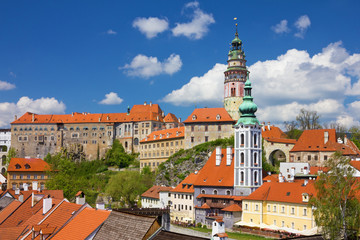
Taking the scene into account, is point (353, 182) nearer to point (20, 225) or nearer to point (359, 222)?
point (359, 222)

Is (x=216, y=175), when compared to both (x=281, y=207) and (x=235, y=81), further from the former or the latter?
(x=235, y=81)

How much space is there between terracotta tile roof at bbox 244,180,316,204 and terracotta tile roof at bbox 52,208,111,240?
24.6 meters

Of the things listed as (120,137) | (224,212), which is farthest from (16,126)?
(224,212)

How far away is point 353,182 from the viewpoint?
3222cm

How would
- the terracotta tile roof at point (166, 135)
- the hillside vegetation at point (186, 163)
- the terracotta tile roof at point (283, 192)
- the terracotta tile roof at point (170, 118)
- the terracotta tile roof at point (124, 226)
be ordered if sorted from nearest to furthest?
the terracotta tile roof at point (124, 226) < the terracotta tile roof at point (283, 192) < the hillside vegetation at point (186, 163) < the terracotta tile roof at point (166, 135) < the terracotta tile roof at point (170, 118)

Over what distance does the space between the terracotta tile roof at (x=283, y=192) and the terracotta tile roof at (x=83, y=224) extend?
24.6m

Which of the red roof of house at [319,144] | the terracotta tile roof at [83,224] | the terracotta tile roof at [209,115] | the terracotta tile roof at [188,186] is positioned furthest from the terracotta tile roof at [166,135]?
the terracotta tile roof at [83,224]

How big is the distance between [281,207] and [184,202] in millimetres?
17682

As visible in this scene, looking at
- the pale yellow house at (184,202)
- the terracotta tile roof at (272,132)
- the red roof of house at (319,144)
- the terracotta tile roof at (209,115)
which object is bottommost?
the pale yellow house at (184,202)

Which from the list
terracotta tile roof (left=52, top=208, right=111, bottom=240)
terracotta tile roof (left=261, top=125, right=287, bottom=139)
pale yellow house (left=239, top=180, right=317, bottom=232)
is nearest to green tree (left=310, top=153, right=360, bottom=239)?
pale yellow house (left=239, top=180, right=317, bottom=232)

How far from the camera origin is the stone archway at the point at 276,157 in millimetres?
73356

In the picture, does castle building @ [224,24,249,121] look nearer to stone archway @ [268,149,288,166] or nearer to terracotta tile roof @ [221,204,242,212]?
stone archway @ [268,149,288,166]

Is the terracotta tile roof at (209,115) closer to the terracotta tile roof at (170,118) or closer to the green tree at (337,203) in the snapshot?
the terracotta tile roof at (170,118)

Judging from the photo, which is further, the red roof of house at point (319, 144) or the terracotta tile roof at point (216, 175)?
the red roof of house at point (319, 144)
